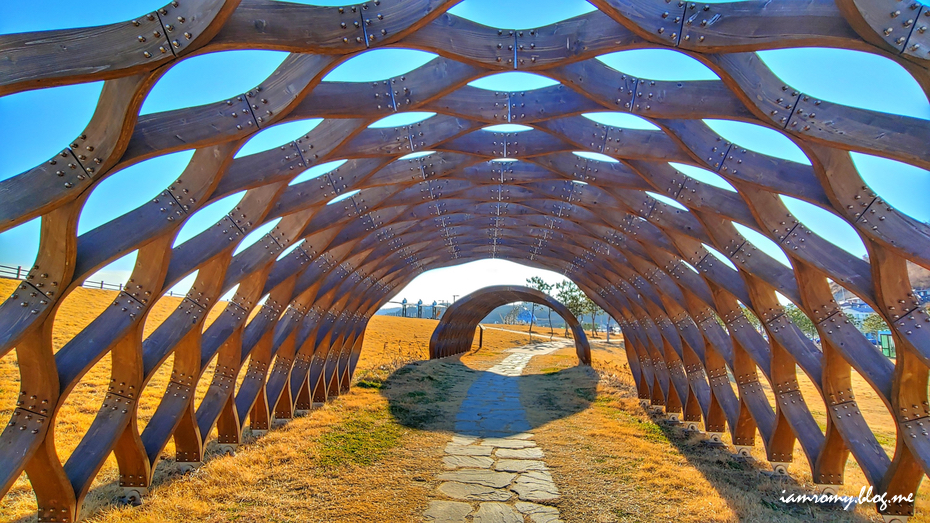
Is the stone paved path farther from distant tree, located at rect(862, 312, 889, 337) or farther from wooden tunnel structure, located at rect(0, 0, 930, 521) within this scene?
distant tree, located at rect(862, 312, 889, 337)

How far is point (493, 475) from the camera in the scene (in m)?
8.23

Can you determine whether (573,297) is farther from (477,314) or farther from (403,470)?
(403,470)

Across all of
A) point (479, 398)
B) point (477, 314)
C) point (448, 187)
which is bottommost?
point (479, 398)

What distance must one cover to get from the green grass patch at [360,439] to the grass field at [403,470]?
0.9 inches

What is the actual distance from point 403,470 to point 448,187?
517 cm

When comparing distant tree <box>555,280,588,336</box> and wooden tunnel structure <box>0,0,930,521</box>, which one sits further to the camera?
distant tree <box>555,280,588,336</box>

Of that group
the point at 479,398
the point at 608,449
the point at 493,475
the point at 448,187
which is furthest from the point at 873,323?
the point at 493,475

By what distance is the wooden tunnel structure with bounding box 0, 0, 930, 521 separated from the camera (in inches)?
164

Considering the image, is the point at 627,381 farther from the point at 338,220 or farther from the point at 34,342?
the point at 34,342

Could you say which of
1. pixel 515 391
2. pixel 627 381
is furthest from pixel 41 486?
pixel 627 381

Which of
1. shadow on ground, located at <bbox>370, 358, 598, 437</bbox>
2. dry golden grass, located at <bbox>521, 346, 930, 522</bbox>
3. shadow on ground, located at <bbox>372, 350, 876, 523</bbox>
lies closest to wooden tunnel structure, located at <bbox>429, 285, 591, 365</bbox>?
shadow on ground, located at <bbox>370, 358, 598, 437</bbox>

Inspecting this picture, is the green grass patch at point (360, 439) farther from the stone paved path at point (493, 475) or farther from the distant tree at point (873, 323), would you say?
the distant tree at point (873, 323)

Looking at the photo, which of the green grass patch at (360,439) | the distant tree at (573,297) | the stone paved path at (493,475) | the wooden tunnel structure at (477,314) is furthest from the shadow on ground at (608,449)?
the distant tree at (573,297)

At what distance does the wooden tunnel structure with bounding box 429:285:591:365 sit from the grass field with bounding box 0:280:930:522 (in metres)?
10.0
